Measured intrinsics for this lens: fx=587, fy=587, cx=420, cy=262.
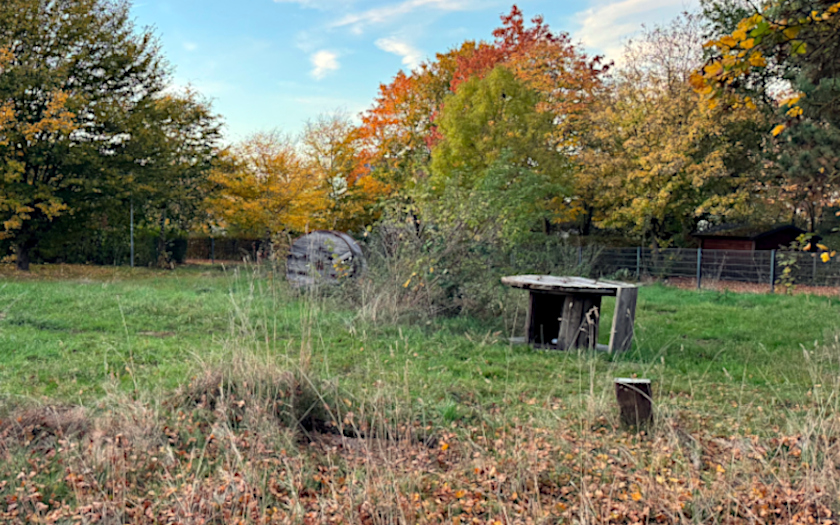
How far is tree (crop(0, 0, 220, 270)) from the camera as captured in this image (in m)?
14.1

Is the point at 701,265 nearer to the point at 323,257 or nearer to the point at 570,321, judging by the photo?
the point at 323,257

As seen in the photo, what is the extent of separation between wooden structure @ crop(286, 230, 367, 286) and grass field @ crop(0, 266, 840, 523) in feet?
5.48

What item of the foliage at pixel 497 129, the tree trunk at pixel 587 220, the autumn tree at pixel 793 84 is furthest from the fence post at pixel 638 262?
the tree trunk at pixel 587 220

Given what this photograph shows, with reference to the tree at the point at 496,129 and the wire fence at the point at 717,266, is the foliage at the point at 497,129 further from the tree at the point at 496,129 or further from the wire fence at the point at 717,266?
the wire fence at the point at 717,266

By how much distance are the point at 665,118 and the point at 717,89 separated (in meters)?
16.1

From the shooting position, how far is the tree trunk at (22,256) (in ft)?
51.3

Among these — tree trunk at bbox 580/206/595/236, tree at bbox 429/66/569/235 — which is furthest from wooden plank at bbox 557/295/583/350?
tree trunk at bbox 580/206/595/236

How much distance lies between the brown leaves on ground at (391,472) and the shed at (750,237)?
60.5 ft

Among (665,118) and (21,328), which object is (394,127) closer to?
(665,118)

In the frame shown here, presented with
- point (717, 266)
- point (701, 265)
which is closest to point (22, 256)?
point (701, 265)

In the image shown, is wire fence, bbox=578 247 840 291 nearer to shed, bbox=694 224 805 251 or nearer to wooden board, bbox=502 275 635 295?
shed, bbox=694 224 805 251

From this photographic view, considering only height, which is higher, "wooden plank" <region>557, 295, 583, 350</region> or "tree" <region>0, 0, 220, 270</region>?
"tree" <region>0, 0, 220, 270</region>

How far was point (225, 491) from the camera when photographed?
2.65 meters

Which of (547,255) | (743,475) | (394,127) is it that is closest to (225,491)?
(743,475)
